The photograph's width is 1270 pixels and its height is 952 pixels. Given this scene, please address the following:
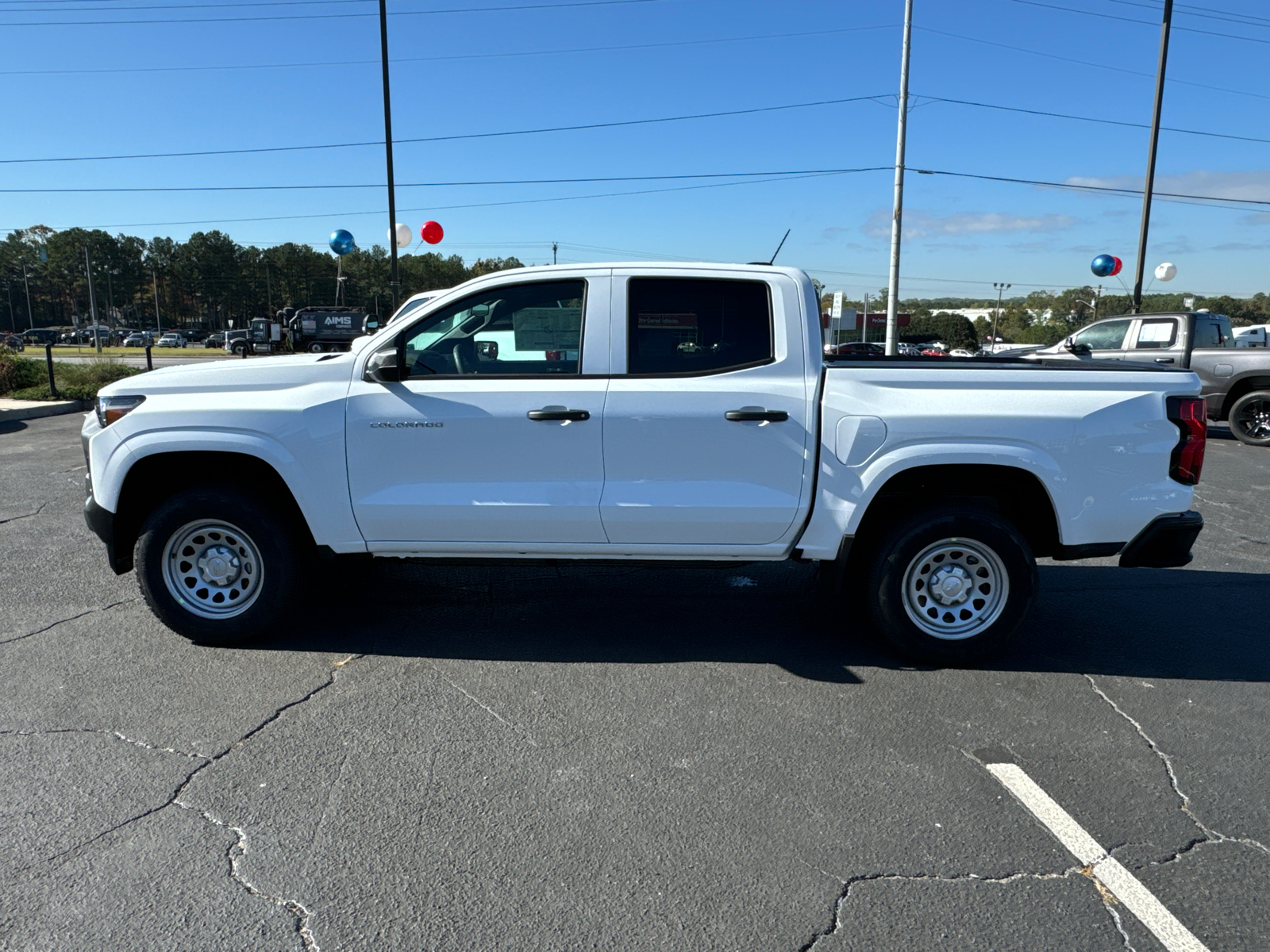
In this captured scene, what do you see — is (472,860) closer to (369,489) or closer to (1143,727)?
(369,489)

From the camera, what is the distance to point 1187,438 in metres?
4.25

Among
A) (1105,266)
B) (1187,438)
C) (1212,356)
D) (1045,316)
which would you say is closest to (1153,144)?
(1105,266)

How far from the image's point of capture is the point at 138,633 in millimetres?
4812

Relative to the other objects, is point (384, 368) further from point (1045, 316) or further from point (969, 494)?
point (1045, 316)

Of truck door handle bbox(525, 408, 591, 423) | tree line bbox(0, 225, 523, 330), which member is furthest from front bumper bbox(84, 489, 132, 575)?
tree line bbox(0, 225, 523, 330)

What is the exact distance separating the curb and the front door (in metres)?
13.1

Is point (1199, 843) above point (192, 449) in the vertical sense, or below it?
below

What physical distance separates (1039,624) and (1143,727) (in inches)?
53.2

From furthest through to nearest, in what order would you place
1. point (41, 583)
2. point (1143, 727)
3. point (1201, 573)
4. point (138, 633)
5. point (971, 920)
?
point (1201, 573), point (41, 583), point (138, 633), point (1143, 727), point (971, 920)

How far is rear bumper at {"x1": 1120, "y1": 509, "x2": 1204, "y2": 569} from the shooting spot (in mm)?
4270

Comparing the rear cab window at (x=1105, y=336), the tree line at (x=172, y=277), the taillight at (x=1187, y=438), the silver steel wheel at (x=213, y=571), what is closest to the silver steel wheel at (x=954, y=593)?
the taillight at (x=1187, y=438)

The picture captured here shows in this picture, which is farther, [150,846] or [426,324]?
[426,324]

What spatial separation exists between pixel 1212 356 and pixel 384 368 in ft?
43.3

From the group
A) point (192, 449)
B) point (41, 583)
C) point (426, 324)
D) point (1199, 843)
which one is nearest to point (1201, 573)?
point (1199, 843)
